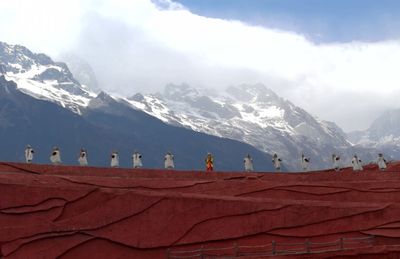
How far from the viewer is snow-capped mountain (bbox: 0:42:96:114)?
140225 millimetres

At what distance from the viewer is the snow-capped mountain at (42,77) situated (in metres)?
140

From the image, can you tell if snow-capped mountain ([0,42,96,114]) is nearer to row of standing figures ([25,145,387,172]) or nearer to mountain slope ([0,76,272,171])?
mountain slope ([0,76,272,171])

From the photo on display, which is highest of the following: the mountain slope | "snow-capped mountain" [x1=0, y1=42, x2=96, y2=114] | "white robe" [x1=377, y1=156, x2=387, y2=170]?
"snow-capped mountain" [x1=0, y1=42, x2=96, y2=114]

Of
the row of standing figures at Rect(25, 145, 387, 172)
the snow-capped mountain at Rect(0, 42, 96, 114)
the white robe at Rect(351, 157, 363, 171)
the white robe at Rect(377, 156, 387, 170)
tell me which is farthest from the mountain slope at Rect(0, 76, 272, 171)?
the white robe at Rect(377, 156, 387, 170)

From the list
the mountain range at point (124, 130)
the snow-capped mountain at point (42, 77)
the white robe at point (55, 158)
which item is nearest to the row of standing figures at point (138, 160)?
the white robe at point (55, 158)

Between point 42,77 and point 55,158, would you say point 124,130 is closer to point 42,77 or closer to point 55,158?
point 42,77

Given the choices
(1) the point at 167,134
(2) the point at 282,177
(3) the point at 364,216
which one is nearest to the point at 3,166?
(2) the point at 282,177

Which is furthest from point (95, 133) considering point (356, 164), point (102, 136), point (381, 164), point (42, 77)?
point (381, 164)

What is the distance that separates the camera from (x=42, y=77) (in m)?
171

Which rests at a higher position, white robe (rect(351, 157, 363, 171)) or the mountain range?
the mountain range

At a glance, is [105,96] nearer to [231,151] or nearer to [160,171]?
[231,151]

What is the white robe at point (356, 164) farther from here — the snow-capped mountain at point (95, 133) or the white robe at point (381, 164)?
the snow-capped mountain at point (95, 133)

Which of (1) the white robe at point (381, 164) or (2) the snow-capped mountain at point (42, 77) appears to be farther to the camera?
(2) the snow-capped mountain at point (42, 77)

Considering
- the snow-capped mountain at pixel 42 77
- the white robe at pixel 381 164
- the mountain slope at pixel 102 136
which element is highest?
the snow-capped mountain at pixel 42 77
